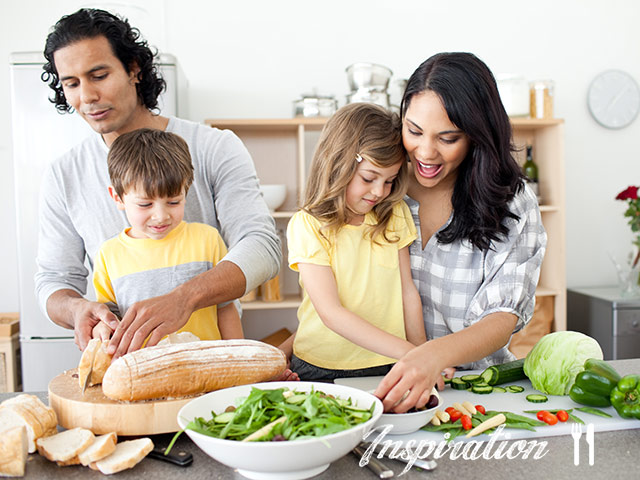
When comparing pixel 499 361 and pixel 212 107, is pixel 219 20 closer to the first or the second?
pixel 212 107

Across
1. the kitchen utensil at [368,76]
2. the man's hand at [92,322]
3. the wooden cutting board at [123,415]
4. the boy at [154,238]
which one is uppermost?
the kitchen utensil at [368,76]

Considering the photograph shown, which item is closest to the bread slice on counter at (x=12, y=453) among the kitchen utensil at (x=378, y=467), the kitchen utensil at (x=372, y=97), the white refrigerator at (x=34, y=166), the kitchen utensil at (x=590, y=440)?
the kitchen utensil at (x=378, y=467)

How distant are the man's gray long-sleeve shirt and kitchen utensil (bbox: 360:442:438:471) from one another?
743 mm

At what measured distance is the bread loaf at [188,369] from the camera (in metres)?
1.01

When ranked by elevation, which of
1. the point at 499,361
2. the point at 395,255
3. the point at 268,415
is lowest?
the point at 499,361

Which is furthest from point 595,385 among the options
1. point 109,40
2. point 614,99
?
point 614,99

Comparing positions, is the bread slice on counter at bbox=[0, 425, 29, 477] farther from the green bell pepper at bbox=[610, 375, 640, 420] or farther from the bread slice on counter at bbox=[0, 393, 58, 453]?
the green bell pepper at bbox=[610, 375, 640, 420]

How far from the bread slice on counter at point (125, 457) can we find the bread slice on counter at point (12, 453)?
0.35 feet

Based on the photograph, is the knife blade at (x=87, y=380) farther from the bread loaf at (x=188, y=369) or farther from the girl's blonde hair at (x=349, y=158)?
the girl's blonde hair at (x=349, y=158)

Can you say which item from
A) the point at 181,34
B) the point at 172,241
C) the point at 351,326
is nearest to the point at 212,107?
the point at 181,34

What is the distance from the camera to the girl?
151 cm

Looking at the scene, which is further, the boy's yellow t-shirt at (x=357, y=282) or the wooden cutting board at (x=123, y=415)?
the boy's yellow t-shirt at (x=357, y=282)

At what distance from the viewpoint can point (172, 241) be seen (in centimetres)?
155

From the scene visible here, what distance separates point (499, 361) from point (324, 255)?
0.59 metres
